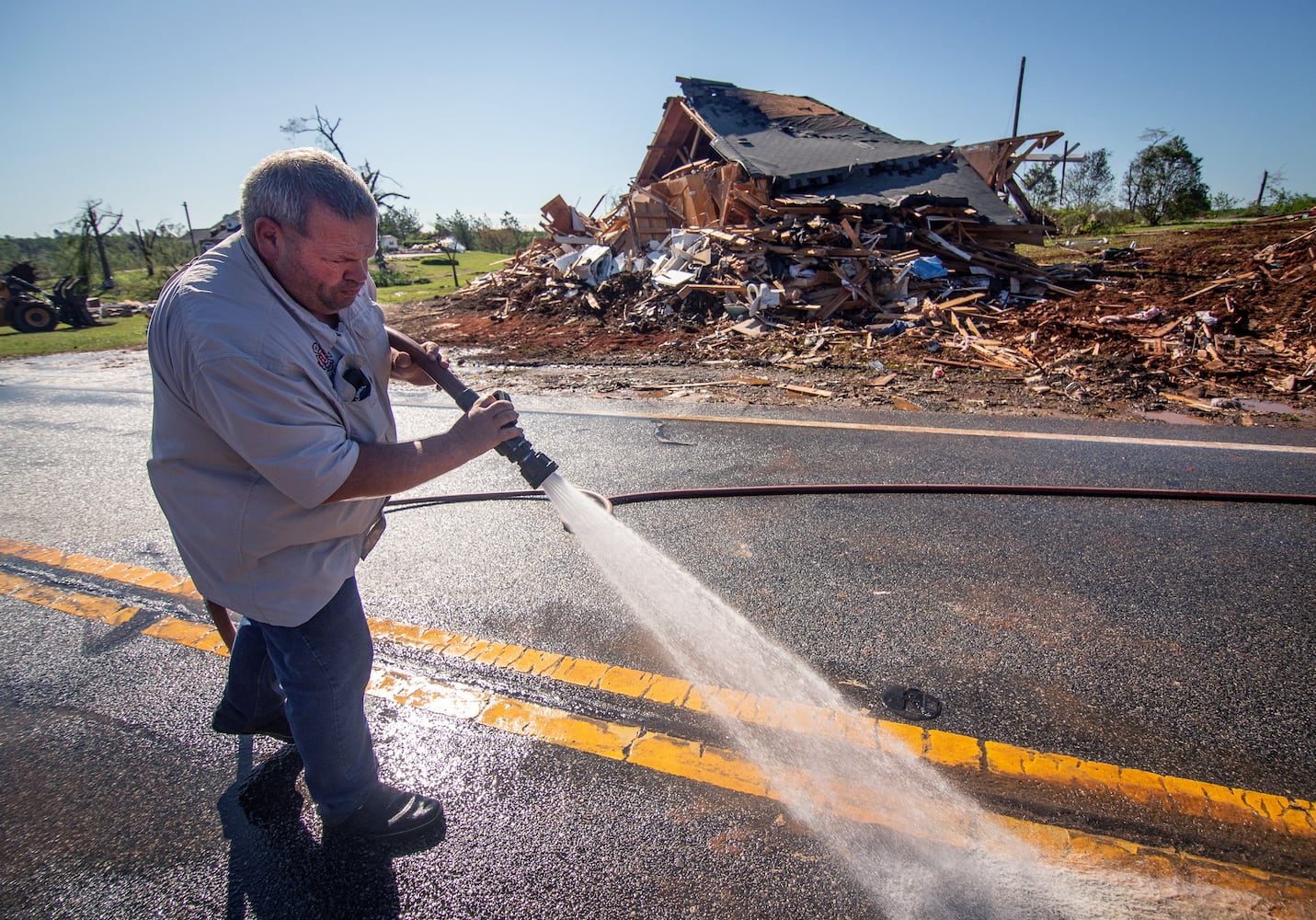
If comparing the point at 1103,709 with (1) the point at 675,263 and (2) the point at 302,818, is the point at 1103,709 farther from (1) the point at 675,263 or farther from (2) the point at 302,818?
(1) the point at 675,263

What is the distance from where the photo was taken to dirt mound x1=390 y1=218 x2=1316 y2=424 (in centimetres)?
655

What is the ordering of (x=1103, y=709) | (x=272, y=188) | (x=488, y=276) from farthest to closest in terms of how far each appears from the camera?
(x=488, y=276) < (x=1103, y=709) < (x=272, y=188)

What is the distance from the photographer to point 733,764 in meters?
2.08

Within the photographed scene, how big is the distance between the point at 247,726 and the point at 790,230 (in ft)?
38.1

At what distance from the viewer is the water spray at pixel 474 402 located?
2.19m

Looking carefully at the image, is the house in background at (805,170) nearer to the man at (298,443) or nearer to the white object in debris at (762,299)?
the white object in debris at (762,299)

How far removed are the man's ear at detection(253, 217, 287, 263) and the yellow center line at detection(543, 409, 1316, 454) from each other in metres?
4.43

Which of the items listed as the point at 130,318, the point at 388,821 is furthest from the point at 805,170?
the point at 130,318

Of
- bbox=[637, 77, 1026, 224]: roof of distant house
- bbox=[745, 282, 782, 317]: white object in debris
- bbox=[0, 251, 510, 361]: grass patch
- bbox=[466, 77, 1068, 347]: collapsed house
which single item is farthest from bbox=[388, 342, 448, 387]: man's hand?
bbox=[0, 251, 510, 361]: grass patch

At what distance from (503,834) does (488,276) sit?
19736 mm

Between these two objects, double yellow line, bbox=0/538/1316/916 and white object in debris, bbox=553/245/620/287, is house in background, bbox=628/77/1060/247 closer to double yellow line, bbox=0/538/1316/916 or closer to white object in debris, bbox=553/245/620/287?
white object in debris, bbox=553/245/620/287

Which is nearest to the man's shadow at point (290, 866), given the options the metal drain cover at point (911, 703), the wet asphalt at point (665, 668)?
the wet asphalt at point (665, 668)

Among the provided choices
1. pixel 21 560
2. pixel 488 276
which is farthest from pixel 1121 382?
pixel 488 276

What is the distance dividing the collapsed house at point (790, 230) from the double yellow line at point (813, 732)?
8.61 metres
